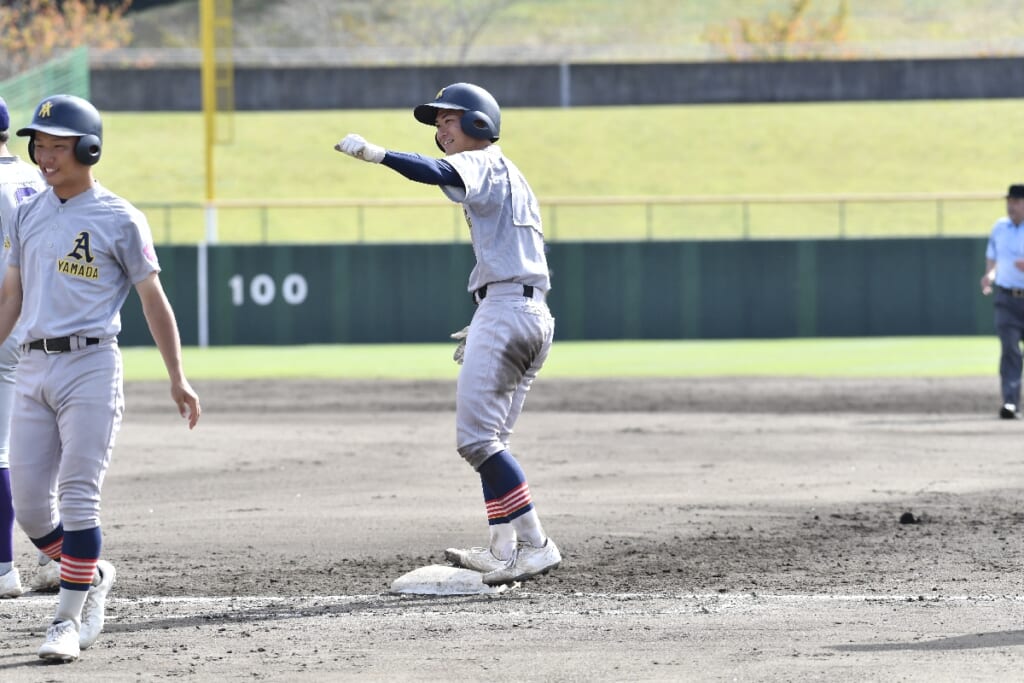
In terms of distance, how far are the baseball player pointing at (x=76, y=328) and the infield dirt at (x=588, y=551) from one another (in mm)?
510

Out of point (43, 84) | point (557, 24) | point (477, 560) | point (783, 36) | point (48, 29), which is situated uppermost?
point (557, 24)

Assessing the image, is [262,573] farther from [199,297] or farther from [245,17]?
[245,17]

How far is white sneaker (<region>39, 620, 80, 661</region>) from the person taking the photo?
6.14 m

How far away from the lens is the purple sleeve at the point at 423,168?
271 inches

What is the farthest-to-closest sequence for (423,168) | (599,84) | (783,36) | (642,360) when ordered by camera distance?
(783,36) → (599,84) → (642,360) → (423,168)

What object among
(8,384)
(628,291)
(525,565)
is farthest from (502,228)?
(628,291)

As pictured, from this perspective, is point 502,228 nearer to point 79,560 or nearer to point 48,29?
point 79,560

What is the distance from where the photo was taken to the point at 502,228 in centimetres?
771

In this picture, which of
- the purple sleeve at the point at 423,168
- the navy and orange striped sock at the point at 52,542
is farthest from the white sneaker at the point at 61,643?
the purple sleeve at the point at 423,168

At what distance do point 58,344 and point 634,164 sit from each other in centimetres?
4247

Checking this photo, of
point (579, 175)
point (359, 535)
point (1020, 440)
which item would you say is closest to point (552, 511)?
point (359, 535)

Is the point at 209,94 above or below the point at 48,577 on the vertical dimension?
above

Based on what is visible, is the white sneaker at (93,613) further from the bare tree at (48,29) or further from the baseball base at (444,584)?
the bare tree at (48,29)

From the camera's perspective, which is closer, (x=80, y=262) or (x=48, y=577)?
(x=80, y=262)
